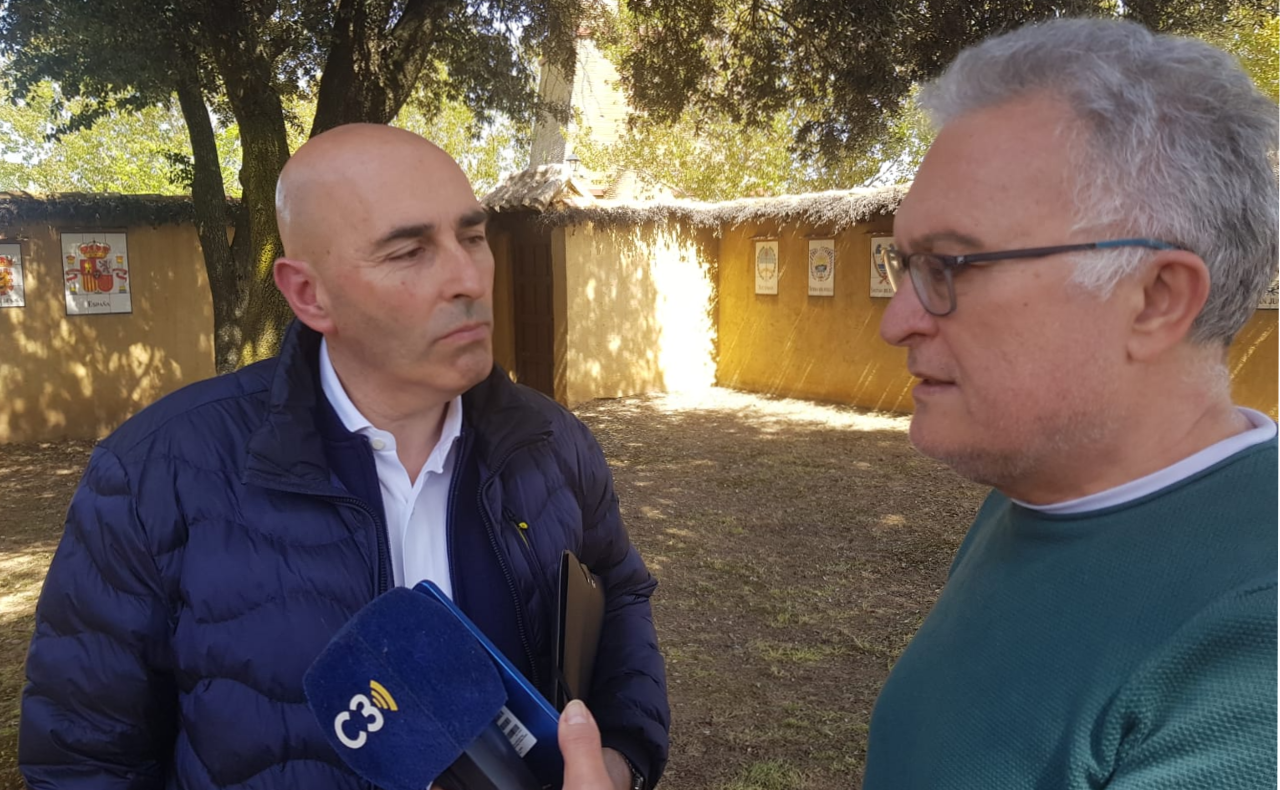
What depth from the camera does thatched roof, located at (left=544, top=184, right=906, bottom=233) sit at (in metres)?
12.5

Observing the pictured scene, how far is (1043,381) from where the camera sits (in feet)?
3.95

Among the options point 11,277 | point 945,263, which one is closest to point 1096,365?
point 945,263

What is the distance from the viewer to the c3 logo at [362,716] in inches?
53.8

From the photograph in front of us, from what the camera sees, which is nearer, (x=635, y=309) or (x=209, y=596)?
(x=209, y=596)

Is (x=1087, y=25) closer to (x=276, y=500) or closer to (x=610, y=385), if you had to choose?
(x=276, y=500)

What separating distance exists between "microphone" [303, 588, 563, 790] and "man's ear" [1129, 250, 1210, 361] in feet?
3.39

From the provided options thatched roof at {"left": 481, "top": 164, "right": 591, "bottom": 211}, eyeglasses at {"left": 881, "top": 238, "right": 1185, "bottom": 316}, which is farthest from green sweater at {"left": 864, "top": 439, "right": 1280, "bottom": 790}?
thatched roof at {"left": 481, "top": 164, "right": 591, "bottom": 211}

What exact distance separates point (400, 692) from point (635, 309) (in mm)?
13364

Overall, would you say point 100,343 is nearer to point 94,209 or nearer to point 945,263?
point 94,209

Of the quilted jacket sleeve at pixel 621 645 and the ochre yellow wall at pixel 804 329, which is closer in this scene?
the quilted jacket sleeve at pixel 621 645

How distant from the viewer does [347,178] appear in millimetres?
1758

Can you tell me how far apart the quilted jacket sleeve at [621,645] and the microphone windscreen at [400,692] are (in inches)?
22.6

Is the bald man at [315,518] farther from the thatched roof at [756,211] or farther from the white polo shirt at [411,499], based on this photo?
the thatched roof at [756,211]

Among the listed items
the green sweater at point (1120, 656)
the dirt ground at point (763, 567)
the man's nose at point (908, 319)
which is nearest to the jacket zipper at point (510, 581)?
the green sweater at point (1120, 656)
